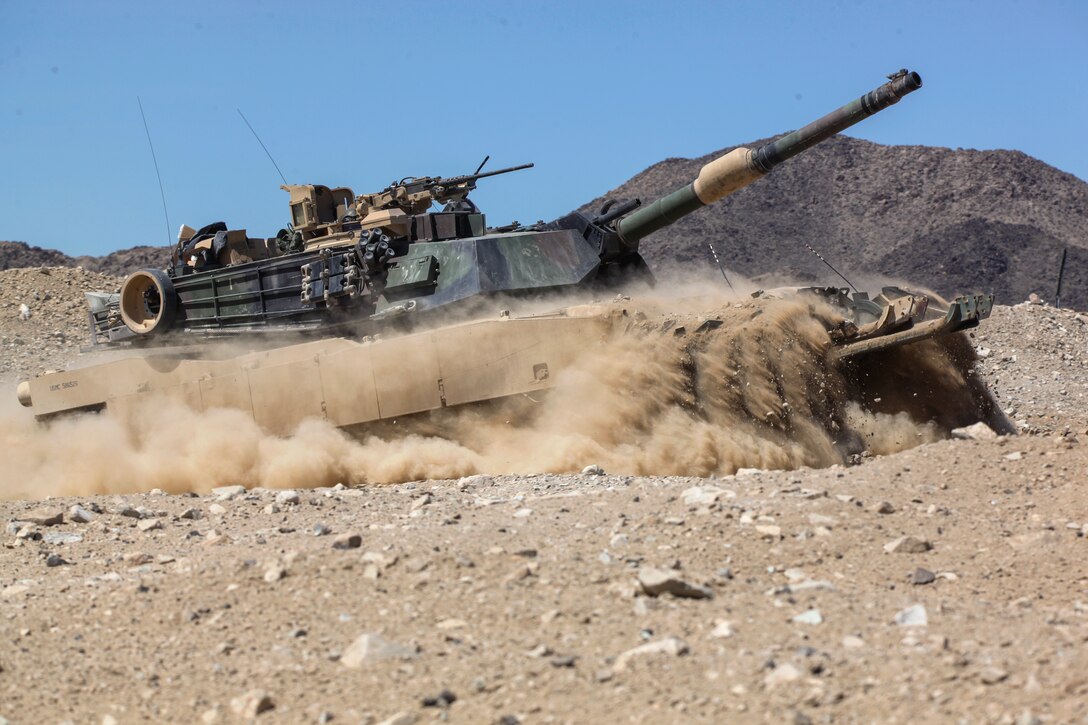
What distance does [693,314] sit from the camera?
1359 cm

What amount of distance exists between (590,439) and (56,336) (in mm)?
21663

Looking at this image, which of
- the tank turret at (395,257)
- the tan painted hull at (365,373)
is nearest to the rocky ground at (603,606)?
the tan painted hull at (365,373)

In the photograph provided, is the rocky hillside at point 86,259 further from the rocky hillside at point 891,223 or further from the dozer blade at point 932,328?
the dozer blade at point 932,328

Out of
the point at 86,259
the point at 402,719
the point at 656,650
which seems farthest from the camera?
the point at 86,259

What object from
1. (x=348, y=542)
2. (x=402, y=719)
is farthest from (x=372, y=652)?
(x=348, y=542)

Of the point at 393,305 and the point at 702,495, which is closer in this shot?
the point at 702,495

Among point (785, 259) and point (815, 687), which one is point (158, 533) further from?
point (785, 259)

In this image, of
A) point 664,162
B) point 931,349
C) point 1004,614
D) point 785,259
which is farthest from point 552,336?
point 664,162

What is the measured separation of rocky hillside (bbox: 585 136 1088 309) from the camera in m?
44.3

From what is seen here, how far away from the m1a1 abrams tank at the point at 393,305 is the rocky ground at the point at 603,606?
10.9ft

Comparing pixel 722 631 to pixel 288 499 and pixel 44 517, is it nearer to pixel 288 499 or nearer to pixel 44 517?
pixel 288 499

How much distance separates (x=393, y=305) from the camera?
603 inches

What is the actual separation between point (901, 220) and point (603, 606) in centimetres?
4527

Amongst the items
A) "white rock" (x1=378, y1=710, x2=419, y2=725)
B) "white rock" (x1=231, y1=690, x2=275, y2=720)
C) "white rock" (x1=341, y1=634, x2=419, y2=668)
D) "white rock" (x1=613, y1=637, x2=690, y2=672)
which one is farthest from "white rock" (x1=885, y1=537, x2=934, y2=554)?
"white rock" (x1=231, y1=690, x2=275, y2=720)
